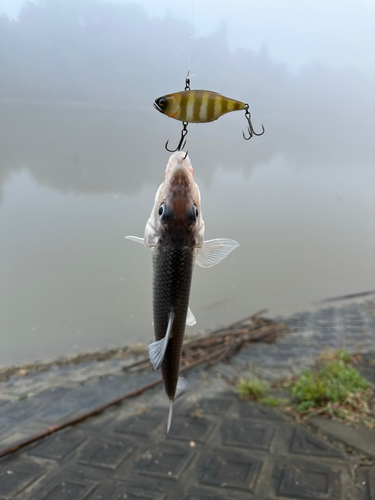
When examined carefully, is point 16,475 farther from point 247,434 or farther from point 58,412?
point 247,434

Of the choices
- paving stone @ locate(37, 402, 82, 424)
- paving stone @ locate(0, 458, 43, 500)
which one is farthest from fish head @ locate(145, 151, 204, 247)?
paving stone @ locate(37, 402, 82, 424)

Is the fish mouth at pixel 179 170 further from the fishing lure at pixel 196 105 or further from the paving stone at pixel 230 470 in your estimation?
the paving stone at pixel 230 470

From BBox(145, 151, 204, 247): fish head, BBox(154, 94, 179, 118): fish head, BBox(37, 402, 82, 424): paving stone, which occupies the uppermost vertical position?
BBox(154, 94, 179, 118): fish head

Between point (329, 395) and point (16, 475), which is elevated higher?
point (329, 395)

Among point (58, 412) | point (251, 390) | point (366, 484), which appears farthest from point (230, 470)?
point (58, 412)

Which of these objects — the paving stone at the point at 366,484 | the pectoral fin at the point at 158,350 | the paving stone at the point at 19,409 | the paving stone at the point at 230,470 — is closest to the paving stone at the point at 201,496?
the paving stone at the point at 230,470

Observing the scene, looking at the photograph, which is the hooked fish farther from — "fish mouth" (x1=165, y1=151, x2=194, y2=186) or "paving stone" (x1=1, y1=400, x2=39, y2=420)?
"paving stone" (x1=1, y1=400, x2=39, y2=420)
